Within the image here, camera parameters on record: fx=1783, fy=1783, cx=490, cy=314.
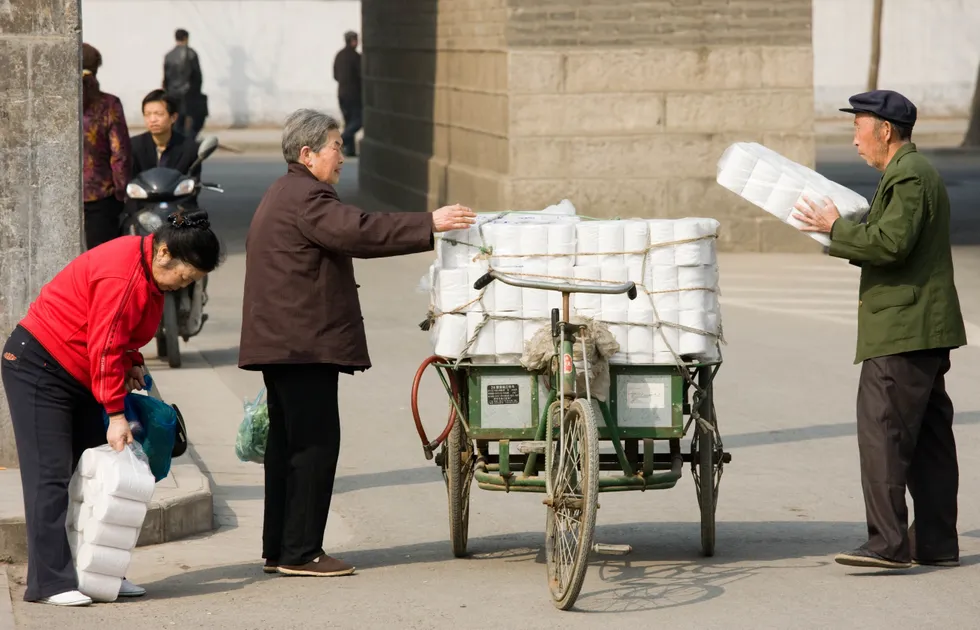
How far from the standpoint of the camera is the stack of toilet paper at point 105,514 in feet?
19.5

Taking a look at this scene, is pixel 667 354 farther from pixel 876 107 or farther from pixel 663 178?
pixel 663 178

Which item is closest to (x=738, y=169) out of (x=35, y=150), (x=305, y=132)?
(x=305, y=132)

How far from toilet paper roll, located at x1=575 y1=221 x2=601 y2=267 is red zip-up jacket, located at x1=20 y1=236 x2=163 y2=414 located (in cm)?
149

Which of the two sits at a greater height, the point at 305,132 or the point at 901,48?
the point at 901,48

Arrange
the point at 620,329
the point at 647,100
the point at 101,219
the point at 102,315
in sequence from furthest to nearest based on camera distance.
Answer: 1. the point at 647,100
2. the point at 101,219
3. the point at 620,329
4. the point at 102,315

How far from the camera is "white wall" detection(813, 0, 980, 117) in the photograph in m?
45.1

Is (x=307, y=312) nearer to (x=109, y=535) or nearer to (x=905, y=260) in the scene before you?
(x=109, y=535)

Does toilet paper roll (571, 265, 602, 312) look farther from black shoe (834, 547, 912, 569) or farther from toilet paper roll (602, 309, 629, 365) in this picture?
black shoe (834, 547, 912, 569)

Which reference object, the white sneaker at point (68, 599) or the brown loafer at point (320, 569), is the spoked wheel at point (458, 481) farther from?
the white sneaker at point (68, 599)

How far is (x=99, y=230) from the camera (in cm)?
1144

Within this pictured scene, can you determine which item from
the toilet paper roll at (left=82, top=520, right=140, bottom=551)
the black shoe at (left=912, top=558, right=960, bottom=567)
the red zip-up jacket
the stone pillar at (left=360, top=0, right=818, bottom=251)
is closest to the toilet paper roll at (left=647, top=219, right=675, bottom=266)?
the black shoe at (left=912, top=558, right=960, bottom=567)

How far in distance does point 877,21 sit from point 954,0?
361cm

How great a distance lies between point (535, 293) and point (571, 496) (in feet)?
2.92

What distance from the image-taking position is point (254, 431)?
687 centimetres
